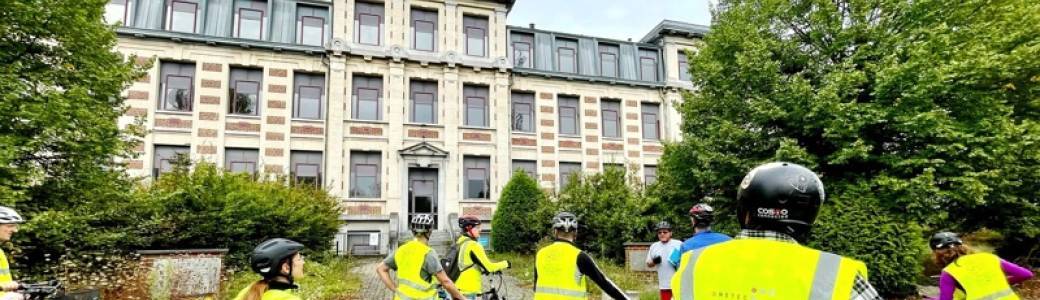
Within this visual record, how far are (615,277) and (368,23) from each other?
15.9 meters

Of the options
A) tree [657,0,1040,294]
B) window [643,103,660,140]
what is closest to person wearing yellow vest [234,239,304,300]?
tree [657,0,1040,294]

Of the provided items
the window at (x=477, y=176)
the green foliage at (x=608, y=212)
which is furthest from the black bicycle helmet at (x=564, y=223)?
the window at (x=477, y=176)

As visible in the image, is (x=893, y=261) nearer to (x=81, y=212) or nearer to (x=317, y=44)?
(x=81, y=212)

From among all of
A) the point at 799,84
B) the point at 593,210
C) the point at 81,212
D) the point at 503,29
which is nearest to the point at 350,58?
the point at 503,29

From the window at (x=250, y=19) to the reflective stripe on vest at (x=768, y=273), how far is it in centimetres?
2317

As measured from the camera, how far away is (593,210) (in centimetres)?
1605

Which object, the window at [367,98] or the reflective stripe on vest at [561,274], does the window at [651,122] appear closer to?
the window at [367,98]

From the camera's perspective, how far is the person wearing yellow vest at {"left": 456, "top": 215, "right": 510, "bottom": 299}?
5.93 m

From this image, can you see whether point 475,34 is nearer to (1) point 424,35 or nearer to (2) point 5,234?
(1) point 424,35

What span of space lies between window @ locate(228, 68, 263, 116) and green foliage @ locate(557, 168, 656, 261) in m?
13.0

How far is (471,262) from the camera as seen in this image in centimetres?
603

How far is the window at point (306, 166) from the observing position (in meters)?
21.4

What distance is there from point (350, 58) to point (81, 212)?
1448 centimetres

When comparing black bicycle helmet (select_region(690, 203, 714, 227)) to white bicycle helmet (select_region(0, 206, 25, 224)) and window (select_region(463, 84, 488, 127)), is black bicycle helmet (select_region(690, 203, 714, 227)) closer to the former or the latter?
white bicycle helmet (select_region(0, 206, 25, 224))
